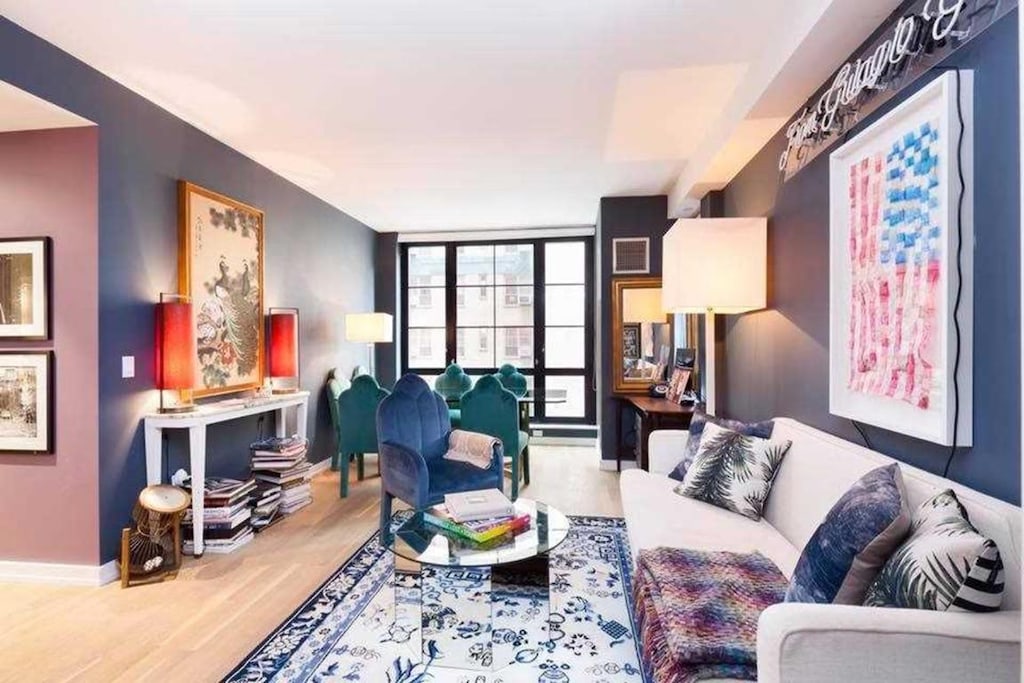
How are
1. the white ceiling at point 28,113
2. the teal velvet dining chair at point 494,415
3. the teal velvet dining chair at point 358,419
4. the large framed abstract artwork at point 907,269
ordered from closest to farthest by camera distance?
the large framed abstract artwork at point 907,269 < the white ceiling at point 28,113 < the teal velvet dining chair at point 494,415 < the teal velvet dining chair at point 358,419

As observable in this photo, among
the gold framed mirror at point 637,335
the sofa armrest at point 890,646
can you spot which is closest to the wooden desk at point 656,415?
the gold framed mirror at point 637,335

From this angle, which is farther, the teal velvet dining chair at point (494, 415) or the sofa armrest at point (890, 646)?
the teal velvet dining chair at point (494, 415)

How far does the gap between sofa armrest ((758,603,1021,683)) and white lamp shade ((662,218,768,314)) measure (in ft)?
6.53

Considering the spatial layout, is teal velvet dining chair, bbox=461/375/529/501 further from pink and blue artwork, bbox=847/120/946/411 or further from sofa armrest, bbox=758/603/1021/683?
sofa armrest, bbox=758/603/1021/683

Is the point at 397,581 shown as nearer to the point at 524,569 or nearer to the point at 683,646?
the point at 524,569

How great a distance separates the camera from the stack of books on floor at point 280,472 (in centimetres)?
354

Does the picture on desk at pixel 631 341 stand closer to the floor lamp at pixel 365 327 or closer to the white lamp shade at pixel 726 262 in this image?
the white lamp shade at pixel 726 262

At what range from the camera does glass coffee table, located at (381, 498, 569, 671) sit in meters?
1.96

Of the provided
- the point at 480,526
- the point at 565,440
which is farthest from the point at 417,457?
the point at 565,440

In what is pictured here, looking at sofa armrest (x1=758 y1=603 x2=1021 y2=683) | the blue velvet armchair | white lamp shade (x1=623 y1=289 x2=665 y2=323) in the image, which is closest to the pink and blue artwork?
sofa armrest (x1=758 y1=603 x2=1021 y2=683)

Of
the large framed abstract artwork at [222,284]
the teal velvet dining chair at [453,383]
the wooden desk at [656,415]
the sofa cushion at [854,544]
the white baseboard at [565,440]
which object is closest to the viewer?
the sofa cushion at [854,544]

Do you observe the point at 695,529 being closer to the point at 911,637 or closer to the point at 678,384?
the point at 911,637

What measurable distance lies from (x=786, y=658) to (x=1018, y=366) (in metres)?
0.95

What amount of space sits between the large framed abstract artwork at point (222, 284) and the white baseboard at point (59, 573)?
1007 millimetres
